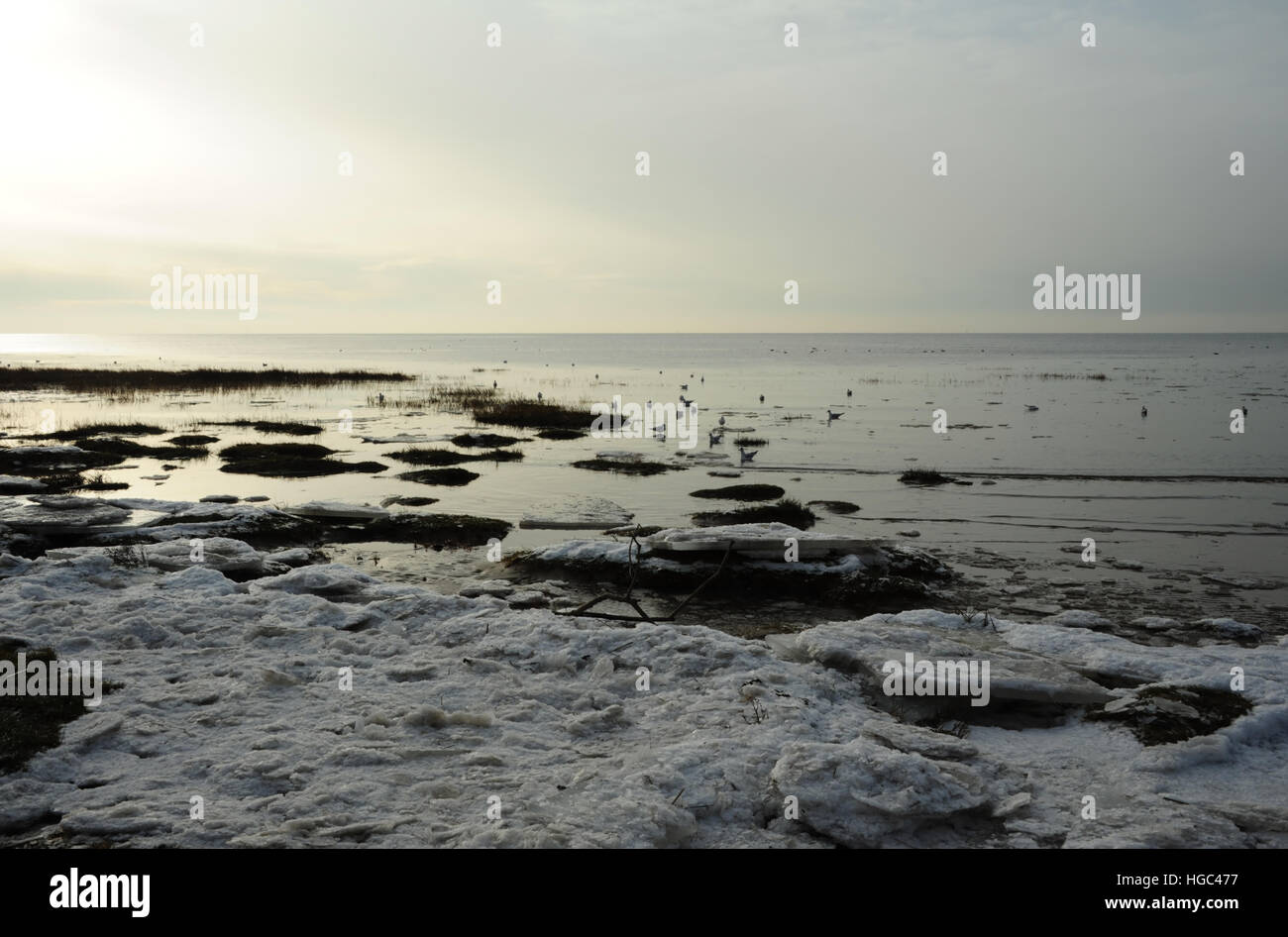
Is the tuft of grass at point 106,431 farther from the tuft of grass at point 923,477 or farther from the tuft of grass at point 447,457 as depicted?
the tuft of grass at point 923,477

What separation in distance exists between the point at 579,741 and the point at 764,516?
44.4 feet

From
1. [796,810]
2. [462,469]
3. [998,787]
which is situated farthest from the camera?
[462,469]

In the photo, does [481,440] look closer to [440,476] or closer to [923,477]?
[440,476]

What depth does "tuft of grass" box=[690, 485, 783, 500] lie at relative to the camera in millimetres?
22766

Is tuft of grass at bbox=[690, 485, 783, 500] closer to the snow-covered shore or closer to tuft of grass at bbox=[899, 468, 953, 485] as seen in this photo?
tuft of grass at bbox=[899, 468, 953, 485]

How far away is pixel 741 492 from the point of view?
2317cm

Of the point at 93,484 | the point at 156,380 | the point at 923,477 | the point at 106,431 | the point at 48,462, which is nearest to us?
the point at 93,484

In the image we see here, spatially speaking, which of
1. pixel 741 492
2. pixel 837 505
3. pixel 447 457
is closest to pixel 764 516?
pixel 837 505

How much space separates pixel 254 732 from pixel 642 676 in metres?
3.72

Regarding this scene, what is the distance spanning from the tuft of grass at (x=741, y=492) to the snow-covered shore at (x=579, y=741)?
474 inches
